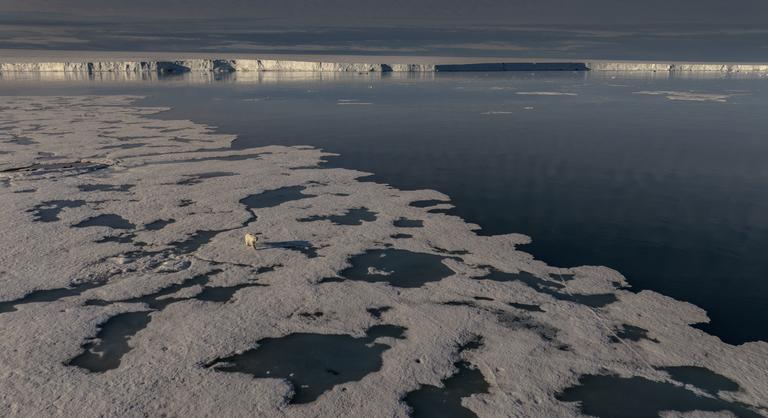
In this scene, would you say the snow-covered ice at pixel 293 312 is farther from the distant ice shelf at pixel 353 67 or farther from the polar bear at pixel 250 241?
the distant ice shelf at pixel 353 67

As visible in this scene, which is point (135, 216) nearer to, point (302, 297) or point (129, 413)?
point (302, 297)

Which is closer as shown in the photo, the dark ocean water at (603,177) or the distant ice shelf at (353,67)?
the dark ocean water at (603,177)

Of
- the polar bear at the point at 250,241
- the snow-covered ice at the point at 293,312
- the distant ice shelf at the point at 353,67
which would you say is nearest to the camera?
the snow-covered ice at the point at 293,312

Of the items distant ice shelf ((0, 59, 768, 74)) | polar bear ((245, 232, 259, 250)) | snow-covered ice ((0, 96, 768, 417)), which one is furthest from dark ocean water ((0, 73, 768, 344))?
distant ice shelf ((0, 59, 768, 74))

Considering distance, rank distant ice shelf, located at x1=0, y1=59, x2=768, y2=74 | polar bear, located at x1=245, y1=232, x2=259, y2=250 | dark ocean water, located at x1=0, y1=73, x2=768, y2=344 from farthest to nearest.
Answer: distant ice shelf, located at x1=0, y1=59, x2=768, y2=74 → polar bear, located at x1=245, y1=232, x2=259, y2=250 → dark ocean water, located at x1=0, y1=73, x2=768, y2=344

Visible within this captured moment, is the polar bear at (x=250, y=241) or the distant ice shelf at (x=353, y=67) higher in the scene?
the distant ice shelf at (x=353, y=67)

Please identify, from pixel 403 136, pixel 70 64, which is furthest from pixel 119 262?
pixel 70 64

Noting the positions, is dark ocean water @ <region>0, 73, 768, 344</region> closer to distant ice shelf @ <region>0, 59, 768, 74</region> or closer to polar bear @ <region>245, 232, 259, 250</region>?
polar bear @ <region>245, 232, 259, 250</region>

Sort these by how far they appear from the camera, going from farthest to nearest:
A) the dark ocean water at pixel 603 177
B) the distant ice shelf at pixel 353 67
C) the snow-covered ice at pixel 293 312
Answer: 1. the distant ice shelf at pixel 353 67
2. the dark ocean water at pixel 603 177
3. the snow-covered ice at pixel 293 312

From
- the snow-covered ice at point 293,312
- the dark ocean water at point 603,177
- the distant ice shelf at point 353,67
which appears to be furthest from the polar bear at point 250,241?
the distant ice shelf at point 353,67
